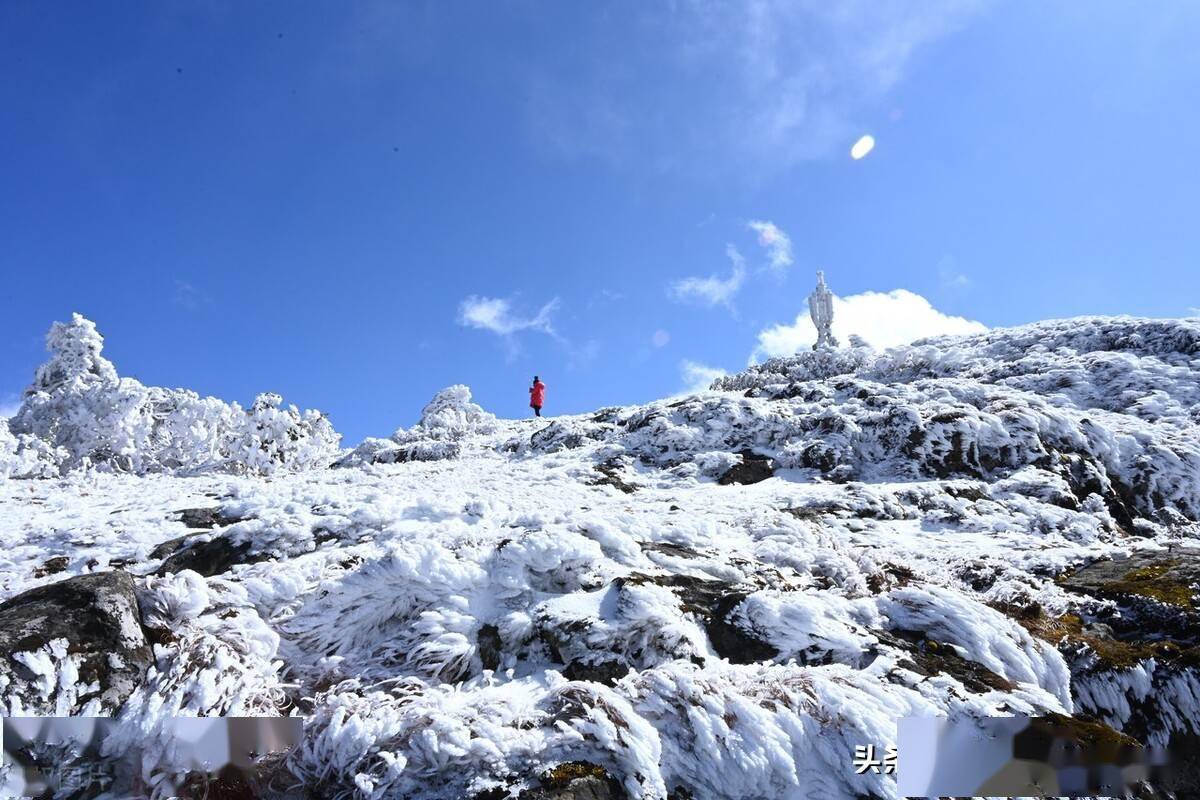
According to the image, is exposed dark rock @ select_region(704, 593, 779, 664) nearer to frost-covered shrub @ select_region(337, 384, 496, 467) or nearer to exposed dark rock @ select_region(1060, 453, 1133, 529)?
exposed dark rock @ select_region(1060, 453, 1133, 529)

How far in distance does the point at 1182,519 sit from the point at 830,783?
14.9m

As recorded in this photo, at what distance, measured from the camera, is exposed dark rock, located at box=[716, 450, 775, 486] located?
17.6 meters

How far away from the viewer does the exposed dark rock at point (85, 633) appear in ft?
14.6

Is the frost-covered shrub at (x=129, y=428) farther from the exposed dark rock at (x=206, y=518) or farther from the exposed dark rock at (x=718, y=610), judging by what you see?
the exposed dark rock at (x=718, y=610)

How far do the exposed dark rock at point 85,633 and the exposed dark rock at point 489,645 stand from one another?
284 centimetres

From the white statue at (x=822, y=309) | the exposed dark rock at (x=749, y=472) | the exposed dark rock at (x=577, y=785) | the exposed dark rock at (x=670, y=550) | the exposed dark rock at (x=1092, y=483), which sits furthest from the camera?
the white statue at (x=822, y=309)

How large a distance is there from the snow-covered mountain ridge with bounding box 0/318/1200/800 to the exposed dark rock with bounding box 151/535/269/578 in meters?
0.04

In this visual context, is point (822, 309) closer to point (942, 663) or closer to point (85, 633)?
point (942, 663)

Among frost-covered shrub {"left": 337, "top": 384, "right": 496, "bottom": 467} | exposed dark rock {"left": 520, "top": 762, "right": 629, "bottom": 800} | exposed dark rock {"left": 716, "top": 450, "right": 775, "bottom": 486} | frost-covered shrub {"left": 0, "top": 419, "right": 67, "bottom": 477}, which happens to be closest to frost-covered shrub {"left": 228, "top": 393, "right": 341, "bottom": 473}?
frost-covered shrub {"left": 337, "top": 384, "right": 496, "bottom": 467}

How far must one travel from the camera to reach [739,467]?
18219mm

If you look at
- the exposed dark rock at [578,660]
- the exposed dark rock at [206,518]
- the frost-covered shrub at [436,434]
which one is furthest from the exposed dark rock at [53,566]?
the frost-covered shrub at [436,434]

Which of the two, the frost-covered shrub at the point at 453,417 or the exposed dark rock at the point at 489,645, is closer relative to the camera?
the exposed dark rock at the point at 489,645

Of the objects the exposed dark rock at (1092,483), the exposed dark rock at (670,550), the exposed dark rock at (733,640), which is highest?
the exposed dark rock at (1092,483)

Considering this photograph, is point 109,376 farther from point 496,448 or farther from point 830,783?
point 830,783
